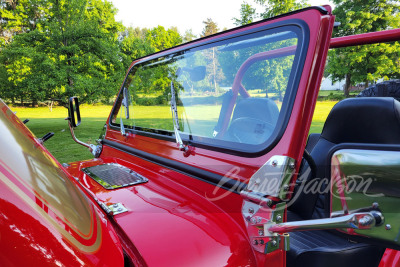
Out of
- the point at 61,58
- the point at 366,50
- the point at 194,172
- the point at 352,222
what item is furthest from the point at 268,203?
the point at 366,50

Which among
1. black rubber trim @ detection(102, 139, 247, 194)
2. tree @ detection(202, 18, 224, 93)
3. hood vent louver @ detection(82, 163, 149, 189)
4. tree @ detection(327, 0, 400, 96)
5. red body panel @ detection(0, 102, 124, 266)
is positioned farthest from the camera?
tree @ detection(327, 0, 400, 96)

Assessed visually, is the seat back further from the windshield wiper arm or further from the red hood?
the windshield wiper arm

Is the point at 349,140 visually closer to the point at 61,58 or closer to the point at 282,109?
the point at 282,109

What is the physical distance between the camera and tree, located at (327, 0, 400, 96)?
14.0m

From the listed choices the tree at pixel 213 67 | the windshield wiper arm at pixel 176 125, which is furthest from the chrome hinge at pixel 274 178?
the tree at pixel 213 67

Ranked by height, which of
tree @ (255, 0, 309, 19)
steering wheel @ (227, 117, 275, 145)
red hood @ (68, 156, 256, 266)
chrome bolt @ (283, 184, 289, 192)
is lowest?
red hood @ (68, 156, 256, 266)

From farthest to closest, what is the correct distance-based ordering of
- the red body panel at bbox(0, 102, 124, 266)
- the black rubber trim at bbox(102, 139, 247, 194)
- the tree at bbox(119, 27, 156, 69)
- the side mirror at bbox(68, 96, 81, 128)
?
1. the tree at bbox(119, 27, 156, 69)
2. the side mirror at bbox(68, 96, 81, 128)
3. the black rubber trim at bbox(102, 139, 247, 194)
4. the red body panel at bbox(0, 102, 124, 266)

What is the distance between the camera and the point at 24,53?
30.5 feet

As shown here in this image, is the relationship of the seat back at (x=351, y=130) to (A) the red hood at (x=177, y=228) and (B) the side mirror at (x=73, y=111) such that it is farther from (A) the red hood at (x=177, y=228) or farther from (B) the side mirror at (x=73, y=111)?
(B) the side mirror at (x=73, y=111)

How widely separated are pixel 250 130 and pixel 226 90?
43 cm

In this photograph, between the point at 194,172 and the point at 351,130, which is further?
the point at 351,130

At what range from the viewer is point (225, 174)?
1.42 meters

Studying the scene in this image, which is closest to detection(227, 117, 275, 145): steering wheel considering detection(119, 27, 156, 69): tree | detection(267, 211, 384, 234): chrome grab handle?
detection(267, 211, 384, 234): chrome grab handle

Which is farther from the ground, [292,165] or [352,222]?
[292,165]
